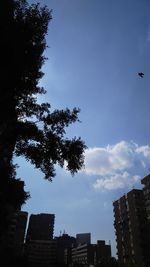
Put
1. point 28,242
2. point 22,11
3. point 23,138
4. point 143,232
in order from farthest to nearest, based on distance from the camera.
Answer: point 28,242 < point 143,232 < point 22,11 < point 23,138

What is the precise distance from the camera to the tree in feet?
47.9

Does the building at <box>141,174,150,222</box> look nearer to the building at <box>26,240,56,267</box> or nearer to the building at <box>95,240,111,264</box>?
the building at <box>95,240,111,264</box>

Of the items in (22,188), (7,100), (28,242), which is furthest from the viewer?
(28,242)

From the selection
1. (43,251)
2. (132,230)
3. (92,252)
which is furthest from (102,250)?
(132,230)

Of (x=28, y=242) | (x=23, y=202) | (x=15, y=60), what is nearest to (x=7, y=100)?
(x=15, y=60)

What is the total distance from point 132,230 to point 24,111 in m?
87.9

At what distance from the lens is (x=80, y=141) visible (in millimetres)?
17750

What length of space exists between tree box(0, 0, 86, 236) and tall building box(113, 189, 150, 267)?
77618mm

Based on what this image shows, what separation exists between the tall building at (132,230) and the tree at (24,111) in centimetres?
7762

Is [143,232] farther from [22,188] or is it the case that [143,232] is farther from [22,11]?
[22,11]

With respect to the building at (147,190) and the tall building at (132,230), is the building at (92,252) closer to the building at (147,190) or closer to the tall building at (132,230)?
the tall building at (132,230)

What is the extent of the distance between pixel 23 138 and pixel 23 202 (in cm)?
592

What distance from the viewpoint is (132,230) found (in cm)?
9494

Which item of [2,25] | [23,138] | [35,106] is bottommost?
[23,138]
